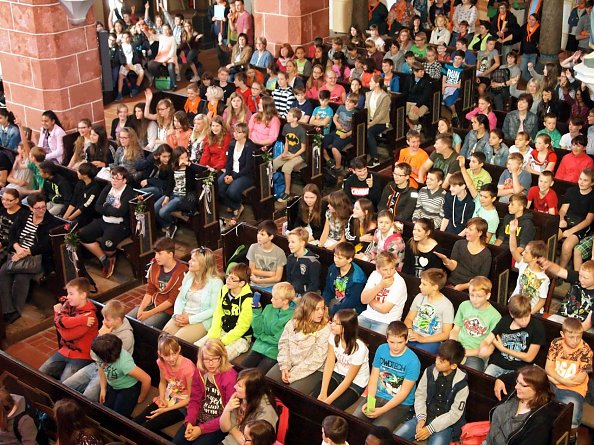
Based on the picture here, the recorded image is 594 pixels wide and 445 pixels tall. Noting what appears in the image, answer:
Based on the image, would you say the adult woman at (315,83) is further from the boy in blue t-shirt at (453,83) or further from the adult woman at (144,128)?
the adult woman at (144,128)

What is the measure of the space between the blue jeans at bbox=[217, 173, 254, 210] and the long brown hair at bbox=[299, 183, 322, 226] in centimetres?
160

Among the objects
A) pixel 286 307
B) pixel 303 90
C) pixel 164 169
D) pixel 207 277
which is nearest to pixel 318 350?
pixel 286 307

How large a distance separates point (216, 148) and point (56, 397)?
203 inches

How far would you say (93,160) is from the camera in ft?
37.9

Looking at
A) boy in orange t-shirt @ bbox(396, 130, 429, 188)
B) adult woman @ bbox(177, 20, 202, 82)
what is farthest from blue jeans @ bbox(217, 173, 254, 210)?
adult woman @ bbox(177, 20, 202, 82)

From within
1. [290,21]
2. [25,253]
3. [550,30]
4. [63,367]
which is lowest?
[63,367]

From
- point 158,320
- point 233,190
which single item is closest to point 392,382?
point 158,320

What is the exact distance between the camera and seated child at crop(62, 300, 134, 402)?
734 cm

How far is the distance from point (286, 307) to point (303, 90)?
589 centimetres

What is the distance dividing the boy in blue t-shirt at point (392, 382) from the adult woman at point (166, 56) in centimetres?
1157

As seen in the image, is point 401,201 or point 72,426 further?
point 401,201

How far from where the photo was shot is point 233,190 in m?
11.1

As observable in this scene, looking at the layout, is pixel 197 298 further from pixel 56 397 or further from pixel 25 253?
pixel 25 253

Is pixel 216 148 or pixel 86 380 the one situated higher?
pixel 216 148
